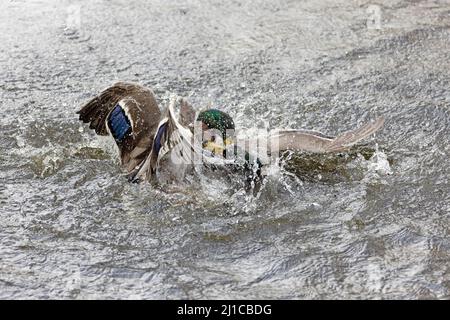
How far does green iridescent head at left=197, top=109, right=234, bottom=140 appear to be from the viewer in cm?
588

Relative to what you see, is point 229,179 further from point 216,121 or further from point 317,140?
point 317,140

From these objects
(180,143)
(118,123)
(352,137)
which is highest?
(118,123)

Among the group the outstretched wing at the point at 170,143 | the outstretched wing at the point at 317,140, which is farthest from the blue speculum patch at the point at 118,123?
the outstretched wing at the point at 317,140

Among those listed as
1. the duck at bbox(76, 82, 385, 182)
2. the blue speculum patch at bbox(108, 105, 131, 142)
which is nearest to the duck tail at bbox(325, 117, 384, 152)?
the duck at bbox(76, 82, 385, 182)

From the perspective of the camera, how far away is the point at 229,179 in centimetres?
620

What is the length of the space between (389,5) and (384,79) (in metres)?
2.07

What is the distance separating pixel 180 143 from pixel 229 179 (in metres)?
0.92

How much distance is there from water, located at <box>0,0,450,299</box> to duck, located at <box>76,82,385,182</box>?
19 centimetres

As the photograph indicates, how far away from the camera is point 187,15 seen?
9438 millimetres

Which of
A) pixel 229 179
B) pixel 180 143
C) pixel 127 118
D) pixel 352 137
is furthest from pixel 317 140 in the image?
pixel 127 118

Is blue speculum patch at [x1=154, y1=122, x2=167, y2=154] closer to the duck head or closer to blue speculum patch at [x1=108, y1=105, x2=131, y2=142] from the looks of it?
the duck head

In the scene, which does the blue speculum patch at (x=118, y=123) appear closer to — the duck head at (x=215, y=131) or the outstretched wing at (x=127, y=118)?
the outstretched wing at (x=127, y=118)

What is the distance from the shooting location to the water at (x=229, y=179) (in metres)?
5.20
